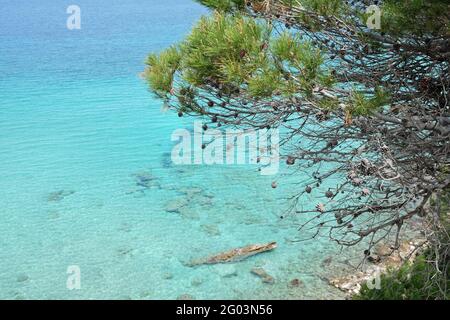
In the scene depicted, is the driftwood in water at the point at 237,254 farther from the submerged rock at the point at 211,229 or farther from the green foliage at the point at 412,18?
the green foliage at the point at 412,18

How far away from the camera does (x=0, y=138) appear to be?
12281 millimetres

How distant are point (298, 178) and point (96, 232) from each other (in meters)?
3.97

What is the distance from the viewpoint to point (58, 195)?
9.31 meters

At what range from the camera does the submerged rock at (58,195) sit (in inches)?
360

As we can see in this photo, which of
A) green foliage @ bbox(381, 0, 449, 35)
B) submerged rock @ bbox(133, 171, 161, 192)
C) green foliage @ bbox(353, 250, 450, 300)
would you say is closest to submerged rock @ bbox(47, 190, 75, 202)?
submerged rock @ bbox(133, 171, 161, 192)

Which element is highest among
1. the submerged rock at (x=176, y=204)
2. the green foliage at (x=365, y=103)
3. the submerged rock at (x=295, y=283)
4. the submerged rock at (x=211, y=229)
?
the green foliage at (x=365, y=103)

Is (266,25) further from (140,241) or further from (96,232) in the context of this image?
(96,232)

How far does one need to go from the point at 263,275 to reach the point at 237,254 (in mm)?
653

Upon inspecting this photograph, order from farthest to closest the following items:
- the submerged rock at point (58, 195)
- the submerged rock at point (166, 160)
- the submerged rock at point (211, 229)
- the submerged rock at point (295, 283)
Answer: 1. the submerged rock at point (166, 160)
2. the submerged rock at point (58, 195)
3. the submerged rock at point (211, 229)
4. the submerged rock at point (295, 283)

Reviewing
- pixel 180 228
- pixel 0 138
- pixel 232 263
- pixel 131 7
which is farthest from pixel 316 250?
pixel 131 7

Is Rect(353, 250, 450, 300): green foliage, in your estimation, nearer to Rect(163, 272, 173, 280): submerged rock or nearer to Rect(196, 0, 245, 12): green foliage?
Rect(163, 272, 173, 280): submerged rock

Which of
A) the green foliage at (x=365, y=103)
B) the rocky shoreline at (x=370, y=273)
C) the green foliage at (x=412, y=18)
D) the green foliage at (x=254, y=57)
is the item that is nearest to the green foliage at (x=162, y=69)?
the green foliage at (x=254, y=57)

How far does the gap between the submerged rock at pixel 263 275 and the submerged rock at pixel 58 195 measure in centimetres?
426

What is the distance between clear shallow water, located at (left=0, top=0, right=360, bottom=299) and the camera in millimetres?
6637
